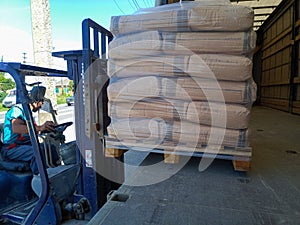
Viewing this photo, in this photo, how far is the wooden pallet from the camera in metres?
2.07

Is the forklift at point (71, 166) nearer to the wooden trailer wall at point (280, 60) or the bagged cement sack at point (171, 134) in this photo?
the bagged cement sack at point (171, 134)

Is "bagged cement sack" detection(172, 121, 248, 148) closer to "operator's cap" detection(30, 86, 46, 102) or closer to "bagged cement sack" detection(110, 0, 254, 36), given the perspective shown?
"bagged cement sack" detection(110, 0, 254, 36)

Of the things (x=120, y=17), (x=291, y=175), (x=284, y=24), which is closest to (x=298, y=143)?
(x=291, y=175)

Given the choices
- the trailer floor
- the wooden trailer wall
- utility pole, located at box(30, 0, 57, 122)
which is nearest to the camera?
the trailer floor

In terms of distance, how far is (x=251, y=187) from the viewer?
1.90 metres

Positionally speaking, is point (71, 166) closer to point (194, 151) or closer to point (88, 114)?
point (88, 114)

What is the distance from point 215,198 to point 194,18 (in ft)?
4.80

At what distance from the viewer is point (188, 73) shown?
207 centimetres

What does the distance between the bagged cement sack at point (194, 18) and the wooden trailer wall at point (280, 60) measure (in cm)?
579

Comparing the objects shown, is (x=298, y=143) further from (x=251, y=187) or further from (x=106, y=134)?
(x=106, y=134)

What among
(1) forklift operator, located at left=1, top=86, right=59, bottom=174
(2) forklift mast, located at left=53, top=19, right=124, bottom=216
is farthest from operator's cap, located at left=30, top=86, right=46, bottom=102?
(2) forklift mast, located at left=53, top=19, right=124, bottom=216

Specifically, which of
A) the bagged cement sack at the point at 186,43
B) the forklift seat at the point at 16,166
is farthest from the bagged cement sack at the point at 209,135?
the forklift seat at the point at 16,166

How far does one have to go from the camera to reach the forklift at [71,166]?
1739 millimetres

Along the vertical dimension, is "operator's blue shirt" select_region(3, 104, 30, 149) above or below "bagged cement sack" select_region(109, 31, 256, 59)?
below
